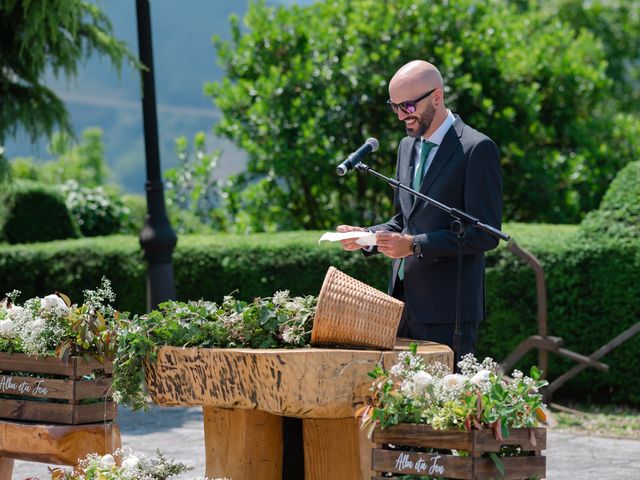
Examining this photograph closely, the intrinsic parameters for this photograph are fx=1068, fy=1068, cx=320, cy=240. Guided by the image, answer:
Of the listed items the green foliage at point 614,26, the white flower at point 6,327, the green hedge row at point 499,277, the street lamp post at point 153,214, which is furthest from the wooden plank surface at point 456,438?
the green foliage at point 614,26

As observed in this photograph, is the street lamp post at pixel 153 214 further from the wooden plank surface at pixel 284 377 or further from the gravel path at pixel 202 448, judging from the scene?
the wooden plank surface at pixel 284 377

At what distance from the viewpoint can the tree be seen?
1173 cm

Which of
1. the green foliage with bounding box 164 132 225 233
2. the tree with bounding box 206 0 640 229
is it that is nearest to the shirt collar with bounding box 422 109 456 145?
the tree with bounding box 206 0 640 229

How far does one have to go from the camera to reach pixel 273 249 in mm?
9812

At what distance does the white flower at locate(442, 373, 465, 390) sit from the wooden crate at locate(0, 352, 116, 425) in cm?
180

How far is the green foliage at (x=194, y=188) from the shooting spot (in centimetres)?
1404

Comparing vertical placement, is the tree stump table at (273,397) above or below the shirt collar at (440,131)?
below

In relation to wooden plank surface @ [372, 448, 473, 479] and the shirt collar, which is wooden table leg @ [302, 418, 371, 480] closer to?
wooden plank surface @ [372, 448, 473, 479]

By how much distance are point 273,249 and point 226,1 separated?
14998cm

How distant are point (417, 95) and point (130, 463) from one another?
6.55 ft

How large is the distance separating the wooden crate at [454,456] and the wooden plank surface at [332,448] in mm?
765

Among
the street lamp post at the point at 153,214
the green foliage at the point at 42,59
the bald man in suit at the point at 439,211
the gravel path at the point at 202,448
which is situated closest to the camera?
the bald man in suit at the point at 439,211

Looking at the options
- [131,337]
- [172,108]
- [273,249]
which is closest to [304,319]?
[131,337]

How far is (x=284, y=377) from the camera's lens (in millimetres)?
4172
